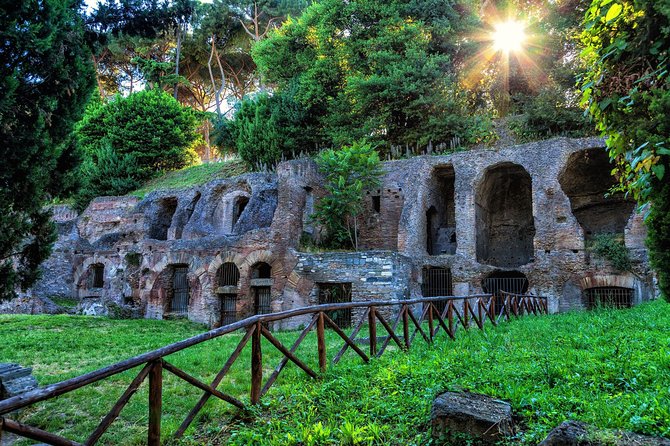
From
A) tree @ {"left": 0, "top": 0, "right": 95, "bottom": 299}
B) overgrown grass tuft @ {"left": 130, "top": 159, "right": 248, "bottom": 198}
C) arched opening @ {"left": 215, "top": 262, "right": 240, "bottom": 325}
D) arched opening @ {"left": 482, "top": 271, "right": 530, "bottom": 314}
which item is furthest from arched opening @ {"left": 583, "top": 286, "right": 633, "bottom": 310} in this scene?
overgrown grass tuft @ {"left": 130, "top": 159, "right": 248, "bottom": 198}

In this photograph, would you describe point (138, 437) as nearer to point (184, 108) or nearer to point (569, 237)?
point (569, 237)

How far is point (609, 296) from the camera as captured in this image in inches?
699

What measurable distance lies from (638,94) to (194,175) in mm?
31947

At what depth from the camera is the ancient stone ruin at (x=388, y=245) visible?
57.2 ft

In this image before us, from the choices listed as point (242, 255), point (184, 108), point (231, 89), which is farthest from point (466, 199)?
point (231, 89)

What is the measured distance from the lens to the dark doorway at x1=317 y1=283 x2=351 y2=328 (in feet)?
55.5

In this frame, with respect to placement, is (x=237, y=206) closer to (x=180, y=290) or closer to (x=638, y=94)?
(x=180, y=290)

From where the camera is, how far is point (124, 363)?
11.4 feet

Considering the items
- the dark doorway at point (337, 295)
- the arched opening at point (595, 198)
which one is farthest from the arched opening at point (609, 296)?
the dark doorway at point (337, 295)

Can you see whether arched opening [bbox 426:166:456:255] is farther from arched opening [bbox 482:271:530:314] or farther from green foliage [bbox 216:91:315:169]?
green foliage [bbox 216:91:315:169]

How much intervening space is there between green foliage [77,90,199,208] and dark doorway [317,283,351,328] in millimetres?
22215

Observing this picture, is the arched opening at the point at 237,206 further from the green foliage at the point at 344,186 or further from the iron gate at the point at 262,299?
the iron gate at the point at 262,299

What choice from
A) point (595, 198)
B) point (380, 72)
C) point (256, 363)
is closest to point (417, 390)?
point (256, 363)

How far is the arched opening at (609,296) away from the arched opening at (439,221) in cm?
675
